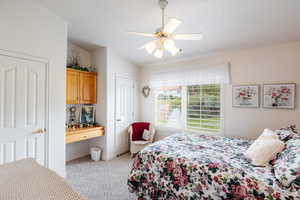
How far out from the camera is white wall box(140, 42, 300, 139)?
2.71 m

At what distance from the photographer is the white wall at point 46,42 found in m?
2.21

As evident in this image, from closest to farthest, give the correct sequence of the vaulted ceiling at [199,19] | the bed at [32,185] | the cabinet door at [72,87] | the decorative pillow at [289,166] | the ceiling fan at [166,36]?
the bed at [32,185] < the decorative pillow at [289,166] < the ceiling fan at [166,36] < the vaulted ceiling at [199,19] < the cabinet door at [72,87]

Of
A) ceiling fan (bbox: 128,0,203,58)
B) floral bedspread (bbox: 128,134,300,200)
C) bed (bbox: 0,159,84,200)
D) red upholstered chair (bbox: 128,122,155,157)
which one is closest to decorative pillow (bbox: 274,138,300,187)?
floral bedspread (bbox: 128,134,300,200)

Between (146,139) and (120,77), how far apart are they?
1716 mm

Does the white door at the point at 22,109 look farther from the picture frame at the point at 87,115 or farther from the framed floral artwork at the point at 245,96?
the framed floral artwork at the point at 245,96

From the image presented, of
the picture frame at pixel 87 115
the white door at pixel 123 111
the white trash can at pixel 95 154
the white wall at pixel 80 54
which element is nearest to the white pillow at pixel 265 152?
the white door at pixel 123 111

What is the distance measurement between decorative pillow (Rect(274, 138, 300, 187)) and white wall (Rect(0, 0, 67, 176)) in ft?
10.1

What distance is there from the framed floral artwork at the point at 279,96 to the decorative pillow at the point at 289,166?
1251 mm

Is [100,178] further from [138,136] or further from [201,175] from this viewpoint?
[201,175]

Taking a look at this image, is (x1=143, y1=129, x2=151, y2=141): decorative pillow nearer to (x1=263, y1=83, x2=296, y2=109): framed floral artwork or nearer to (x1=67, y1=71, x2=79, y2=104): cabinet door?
(x1=67, y1=71, x2=79, y2=104): cabinet door

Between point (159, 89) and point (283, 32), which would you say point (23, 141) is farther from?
point (283, 32)

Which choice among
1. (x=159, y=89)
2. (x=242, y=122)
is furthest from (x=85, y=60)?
(x=242, y=122)

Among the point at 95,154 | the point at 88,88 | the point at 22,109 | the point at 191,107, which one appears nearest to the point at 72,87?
the point at 88,88

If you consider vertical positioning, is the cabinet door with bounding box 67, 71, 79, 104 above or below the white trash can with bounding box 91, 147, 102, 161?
above
